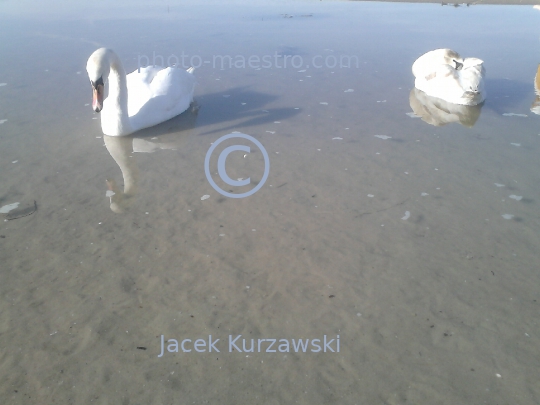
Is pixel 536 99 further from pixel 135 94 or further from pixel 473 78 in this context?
pixel 135 94

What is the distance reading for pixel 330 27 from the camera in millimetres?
12680

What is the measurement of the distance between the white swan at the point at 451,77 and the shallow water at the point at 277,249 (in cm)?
38

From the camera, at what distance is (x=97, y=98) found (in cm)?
541

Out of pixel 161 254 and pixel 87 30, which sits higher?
pixel 87 30

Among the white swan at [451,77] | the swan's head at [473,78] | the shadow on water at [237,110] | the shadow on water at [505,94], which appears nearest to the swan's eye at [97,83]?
the shadow on water at [237,110]

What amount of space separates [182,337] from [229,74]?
6.50 m

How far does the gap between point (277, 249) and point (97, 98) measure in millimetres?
3016

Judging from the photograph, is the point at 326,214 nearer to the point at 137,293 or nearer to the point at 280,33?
the point at 137,293

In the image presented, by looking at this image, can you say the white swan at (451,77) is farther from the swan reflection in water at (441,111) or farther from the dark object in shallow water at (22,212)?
the dark object in shallow water at (22,212)

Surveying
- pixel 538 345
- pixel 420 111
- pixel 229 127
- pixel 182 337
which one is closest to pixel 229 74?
pixel 229 127

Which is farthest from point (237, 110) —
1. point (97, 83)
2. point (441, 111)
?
point (441, 111)

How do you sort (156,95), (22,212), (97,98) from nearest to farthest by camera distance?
1. (22,212)
2. (97,98)
3. (156,95)

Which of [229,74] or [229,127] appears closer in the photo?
[229,127]

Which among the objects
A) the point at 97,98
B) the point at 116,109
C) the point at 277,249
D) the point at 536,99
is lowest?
the point at 277,249
